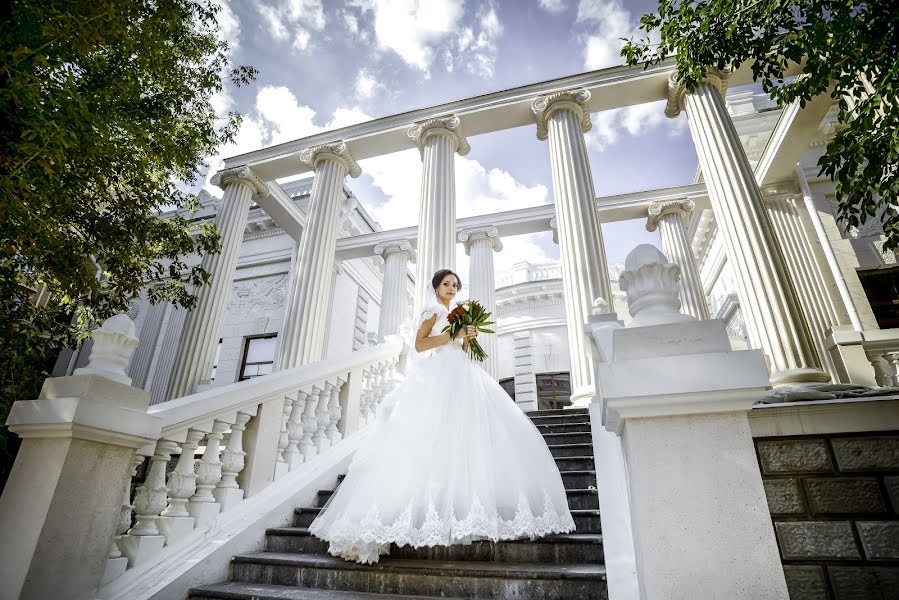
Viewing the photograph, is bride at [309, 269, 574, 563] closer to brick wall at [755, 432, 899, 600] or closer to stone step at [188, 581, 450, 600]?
stone step at [188, 581, 450, 600]

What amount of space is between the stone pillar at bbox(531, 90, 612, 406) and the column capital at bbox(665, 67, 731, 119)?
139cm

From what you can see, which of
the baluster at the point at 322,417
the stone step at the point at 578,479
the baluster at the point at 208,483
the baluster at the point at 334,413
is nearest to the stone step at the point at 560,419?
the stone step at the point at 578,479

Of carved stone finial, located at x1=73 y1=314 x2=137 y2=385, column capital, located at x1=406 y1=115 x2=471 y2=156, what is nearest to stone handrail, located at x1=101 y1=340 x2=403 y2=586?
carved stone finial, located at x1=73 y1=314 x2=137 y2=385

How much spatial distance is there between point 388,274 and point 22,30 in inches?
Result: 351

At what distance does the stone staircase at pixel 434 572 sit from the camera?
82.0 inches

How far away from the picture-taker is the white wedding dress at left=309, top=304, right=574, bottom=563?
7.84ft

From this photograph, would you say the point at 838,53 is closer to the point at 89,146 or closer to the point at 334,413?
the point at 334,413

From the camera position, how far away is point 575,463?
12.3 ft

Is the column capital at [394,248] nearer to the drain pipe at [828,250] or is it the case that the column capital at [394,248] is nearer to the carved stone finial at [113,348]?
the drain pipe at [828,250]

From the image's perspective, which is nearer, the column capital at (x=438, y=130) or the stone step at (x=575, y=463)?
the stone step at (x=575, y=463)

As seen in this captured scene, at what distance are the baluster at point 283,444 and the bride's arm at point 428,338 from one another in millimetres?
1211

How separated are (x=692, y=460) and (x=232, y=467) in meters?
2.93

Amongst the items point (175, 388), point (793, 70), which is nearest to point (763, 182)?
point (793, 70)

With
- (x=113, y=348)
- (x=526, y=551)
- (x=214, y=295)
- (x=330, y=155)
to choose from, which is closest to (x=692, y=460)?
(x=526, y=551)
